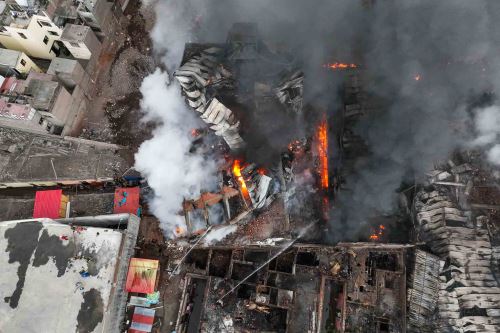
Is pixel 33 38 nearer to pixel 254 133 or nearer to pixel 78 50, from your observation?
pixel 78 50

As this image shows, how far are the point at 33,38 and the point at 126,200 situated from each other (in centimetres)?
1217

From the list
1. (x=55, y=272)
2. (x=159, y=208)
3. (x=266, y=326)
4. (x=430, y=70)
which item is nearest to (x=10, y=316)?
(x=55, y=272)

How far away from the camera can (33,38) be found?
78.0 feet

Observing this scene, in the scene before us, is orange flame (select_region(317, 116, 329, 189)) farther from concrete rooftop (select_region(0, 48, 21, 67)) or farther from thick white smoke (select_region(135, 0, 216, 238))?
concrete rooftop (select_region(0, 48, 21, 67))

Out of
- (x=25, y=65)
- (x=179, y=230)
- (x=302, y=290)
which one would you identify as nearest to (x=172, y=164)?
(x=179, y=230)

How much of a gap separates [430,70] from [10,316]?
24.7 metres

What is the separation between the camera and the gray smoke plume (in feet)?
62.2

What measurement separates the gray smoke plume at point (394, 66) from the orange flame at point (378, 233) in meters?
0.74

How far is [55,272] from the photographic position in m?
19.0

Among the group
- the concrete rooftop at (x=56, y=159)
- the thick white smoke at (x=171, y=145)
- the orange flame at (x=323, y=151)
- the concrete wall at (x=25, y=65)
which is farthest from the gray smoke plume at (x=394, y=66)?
the concrete wall at (x=25, y=65)

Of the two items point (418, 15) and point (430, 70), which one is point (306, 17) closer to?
point (418, 15)

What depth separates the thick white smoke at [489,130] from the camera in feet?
60.6

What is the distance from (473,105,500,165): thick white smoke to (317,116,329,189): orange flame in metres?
7.34

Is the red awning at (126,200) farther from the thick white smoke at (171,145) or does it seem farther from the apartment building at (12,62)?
the apartment building at (12,62)
